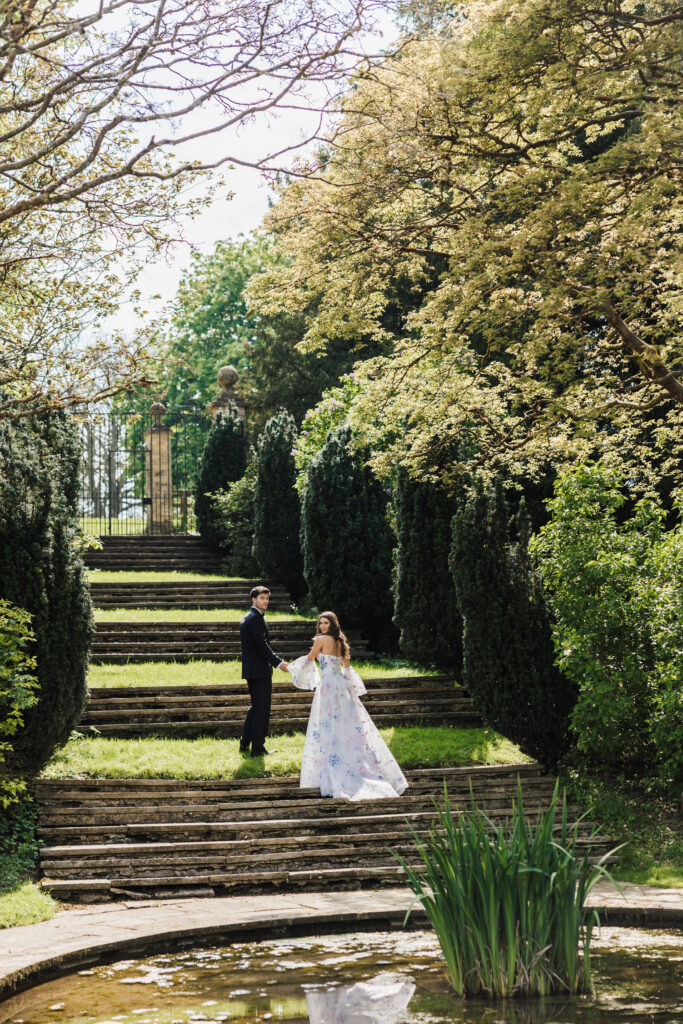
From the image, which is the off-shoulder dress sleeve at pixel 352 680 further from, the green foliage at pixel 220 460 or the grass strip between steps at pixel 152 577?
the green foliage at pixel 220 460

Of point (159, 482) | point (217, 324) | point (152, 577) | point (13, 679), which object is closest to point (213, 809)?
point (13, 679)

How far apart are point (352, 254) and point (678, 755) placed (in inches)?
302

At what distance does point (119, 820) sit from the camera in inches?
407

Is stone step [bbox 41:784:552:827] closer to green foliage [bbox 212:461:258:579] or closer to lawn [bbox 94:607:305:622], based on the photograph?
lawn [bbox 94:607:305:622]

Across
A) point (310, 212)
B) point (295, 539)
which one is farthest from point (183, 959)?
point (295, 539)

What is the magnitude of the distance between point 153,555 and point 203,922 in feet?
55.9

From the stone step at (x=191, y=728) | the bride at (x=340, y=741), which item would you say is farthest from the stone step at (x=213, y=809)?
the stone step at (x=191, y=728)

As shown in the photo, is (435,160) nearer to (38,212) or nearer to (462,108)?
(462,108)

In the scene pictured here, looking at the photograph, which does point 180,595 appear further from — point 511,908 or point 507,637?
point 511,908

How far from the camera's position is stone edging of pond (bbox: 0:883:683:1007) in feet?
22.4

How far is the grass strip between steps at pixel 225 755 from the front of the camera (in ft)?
37.3

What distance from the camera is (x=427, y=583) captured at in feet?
53.6

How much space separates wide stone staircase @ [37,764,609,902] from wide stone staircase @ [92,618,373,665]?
556 centimetres

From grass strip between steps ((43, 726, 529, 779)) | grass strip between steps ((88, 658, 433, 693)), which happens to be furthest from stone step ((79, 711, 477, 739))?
grass strip between steps ((88, 658, 433, 693))
